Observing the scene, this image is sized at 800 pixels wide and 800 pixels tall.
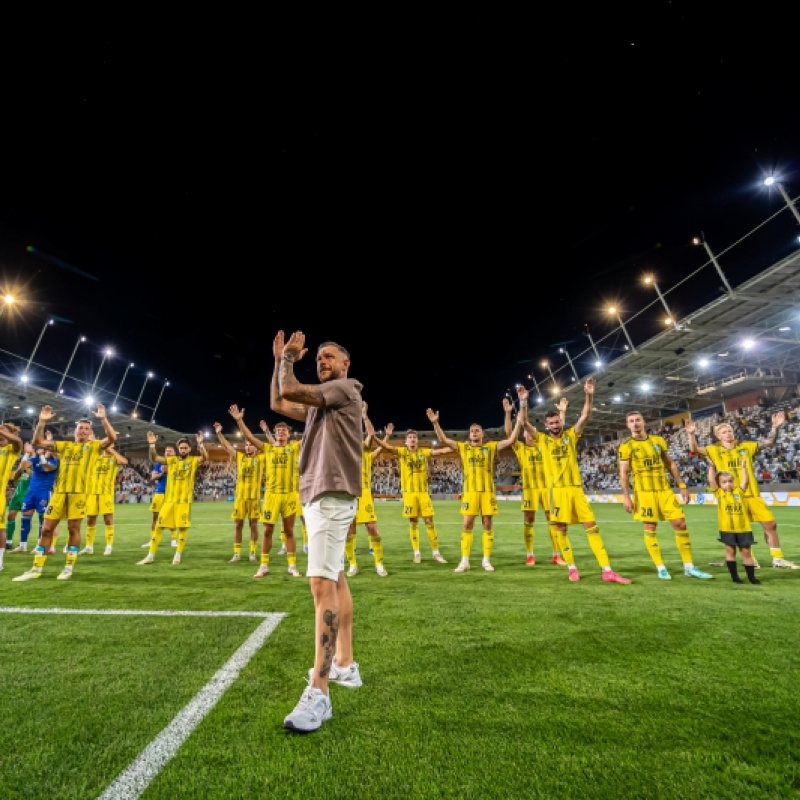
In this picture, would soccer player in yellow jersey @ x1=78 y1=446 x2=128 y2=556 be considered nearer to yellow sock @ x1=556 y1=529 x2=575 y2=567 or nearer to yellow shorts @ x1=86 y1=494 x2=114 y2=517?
yellow shorts @ x1=86 y1=494 x2=114 y2=517

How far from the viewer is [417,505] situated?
28.6ft

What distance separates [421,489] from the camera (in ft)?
29.2

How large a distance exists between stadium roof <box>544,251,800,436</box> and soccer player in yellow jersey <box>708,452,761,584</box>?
15088 mm

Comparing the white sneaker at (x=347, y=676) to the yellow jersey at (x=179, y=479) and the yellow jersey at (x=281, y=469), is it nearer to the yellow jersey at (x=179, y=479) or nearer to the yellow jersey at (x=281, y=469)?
the yellow jersey at (x=281, y=469)

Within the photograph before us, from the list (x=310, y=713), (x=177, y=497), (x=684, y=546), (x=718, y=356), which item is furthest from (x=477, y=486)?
(x=718, y=356)

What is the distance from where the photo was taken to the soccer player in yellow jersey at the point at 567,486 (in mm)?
6371

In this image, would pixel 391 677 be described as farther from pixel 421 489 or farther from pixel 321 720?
pixel 421 489

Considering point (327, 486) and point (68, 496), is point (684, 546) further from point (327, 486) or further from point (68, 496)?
point (68, 496)

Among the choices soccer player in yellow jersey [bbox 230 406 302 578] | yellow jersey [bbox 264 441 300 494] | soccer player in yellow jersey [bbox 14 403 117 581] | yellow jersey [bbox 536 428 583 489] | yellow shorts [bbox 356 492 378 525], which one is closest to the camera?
soccer player in yellow jersey [bbox 14 403 117 581]

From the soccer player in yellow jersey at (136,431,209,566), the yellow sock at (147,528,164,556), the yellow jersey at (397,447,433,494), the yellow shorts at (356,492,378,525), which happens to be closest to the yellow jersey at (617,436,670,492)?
the yellow jersey at (397,447,433,494)

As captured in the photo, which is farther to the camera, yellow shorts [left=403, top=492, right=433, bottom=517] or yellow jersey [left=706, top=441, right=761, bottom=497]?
yellow shorts [left=403, top=492, right=433, bottom=517]

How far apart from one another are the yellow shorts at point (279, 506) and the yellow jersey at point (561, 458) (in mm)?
4560

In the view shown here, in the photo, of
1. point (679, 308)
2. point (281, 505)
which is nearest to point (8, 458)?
point (281, 505)

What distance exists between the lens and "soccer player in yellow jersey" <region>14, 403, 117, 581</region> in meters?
6.57
